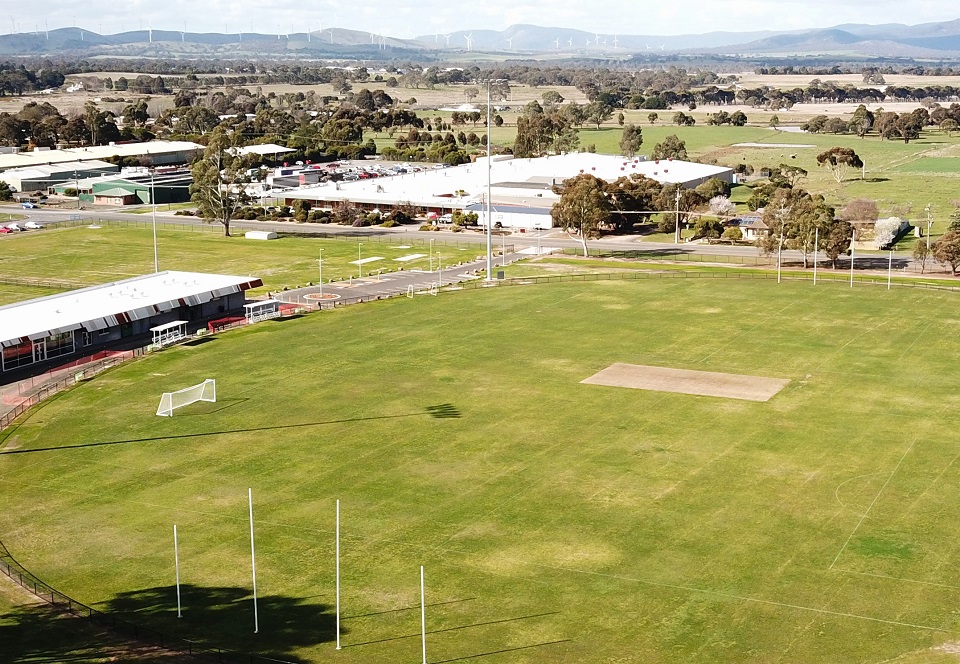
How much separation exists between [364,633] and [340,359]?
35.3 m

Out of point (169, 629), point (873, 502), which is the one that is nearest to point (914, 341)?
point (873, 502)

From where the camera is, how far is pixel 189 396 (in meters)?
62.2

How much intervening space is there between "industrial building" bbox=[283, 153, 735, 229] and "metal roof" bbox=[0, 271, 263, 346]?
50.5 meters

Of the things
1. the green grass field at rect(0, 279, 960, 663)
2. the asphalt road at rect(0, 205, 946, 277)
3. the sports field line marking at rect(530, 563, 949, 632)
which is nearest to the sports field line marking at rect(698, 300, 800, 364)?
the green grass field at rect(0, 279, 960, 663)

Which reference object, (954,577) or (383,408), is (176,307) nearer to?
(383,408)

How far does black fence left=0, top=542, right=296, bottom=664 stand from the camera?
35031 millimetres

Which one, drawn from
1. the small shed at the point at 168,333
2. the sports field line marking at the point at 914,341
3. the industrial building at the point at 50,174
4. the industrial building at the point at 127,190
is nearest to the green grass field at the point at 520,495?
the sports field line marking at the point at 914,341

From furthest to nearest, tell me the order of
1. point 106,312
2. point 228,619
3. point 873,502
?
1. point 106,312
2. point 873,502
3. point 228,619

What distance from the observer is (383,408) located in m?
60.0

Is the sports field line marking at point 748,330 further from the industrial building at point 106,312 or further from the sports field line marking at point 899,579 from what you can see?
the industrial building at point 106,312

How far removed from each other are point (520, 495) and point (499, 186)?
103979 mm

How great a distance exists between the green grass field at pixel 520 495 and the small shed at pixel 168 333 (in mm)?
2021

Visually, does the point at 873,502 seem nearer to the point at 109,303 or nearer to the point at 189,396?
the point at 189,396

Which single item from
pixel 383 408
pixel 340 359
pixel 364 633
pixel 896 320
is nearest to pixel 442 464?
pixel 383 408
